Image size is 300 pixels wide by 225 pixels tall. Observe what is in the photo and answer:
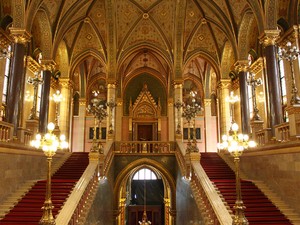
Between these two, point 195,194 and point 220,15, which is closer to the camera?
point 195,194

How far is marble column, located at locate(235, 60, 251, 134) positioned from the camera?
14351 millimetres

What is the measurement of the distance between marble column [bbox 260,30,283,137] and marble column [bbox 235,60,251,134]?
8.40ft

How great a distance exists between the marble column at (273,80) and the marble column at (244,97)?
256 centimetres

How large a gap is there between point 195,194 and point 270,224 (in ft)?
9.15

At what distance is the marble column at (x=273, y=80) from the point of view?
11.4 meters

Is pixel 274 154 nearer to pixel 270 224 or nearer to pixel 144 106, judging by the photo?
pixel 270 224

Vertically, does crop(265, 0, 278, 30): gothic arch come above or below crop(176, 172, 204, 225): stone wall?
above

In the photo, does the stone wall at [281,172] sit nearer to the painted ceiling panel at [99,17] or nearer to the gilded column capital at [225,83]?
the gilded column capital at [225,83]

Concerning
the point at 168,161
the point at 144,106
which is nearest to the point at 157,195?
the point at 144,106

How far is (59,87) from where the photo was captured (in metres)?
19.2

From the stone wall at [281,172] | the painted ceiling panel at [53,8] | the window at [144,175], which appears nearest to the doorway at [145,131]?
the window at [144,175]

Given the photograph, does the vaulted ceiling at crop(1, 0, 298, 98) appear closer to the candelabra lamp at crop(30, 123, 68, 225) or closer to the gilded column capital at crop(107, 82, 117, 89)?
the gilded column capital at crop(107, 82, 117, 89)

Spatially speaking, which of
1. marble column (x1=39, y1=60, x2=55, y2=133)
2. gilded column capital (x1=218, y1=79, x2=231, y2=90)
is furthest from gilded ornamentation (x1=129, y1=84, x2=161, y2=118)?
marble column (x1=39, y1=60, x2=55, y2=133)

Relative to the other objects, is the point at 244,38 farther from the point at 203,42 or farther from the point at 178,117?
the point at 178,117
